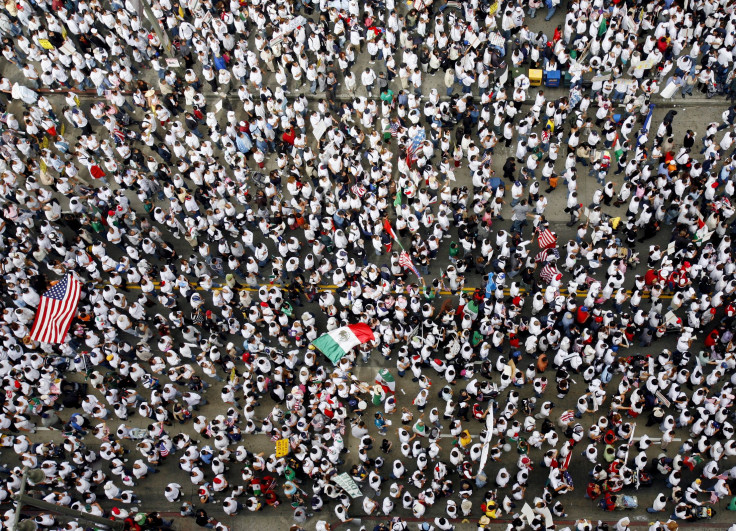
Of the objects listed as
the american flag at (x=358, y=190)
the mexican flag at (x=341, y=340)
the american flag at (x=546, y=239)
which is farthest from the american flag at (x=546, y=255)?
the american flag at (x=358, y=190)

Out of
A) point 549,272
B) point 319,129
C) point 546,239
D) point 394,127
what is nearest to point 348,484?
point 549,272

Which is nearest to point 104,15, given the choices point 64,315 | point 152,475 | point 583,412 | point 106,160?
point 106,160

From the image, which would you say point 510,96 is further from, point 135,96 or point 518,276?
point 135,96

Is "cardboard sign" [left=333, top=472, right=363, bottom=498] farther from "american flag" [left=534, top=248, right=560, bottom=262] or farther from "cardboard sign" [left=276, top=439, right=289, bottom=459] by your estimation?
"american flag" [left=534, top=248, right=560, bottom=262]

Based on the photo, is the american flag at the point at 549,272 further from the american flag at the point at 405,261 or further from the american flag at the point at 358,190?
the american flag at the point at 358,190

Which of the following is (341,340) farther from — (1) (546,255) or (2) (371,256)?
(1) (546,255)

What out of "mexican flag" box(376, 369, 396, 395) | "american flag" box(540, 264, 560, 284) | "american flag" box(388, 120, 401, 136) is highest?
"american flag" box(388, 120, 401, 136)

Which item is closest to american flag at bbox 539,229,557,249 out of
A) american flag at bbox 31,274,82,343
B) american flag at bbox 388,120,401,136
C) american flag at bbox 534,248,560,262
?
american flag at bbox 534,248,560,262
